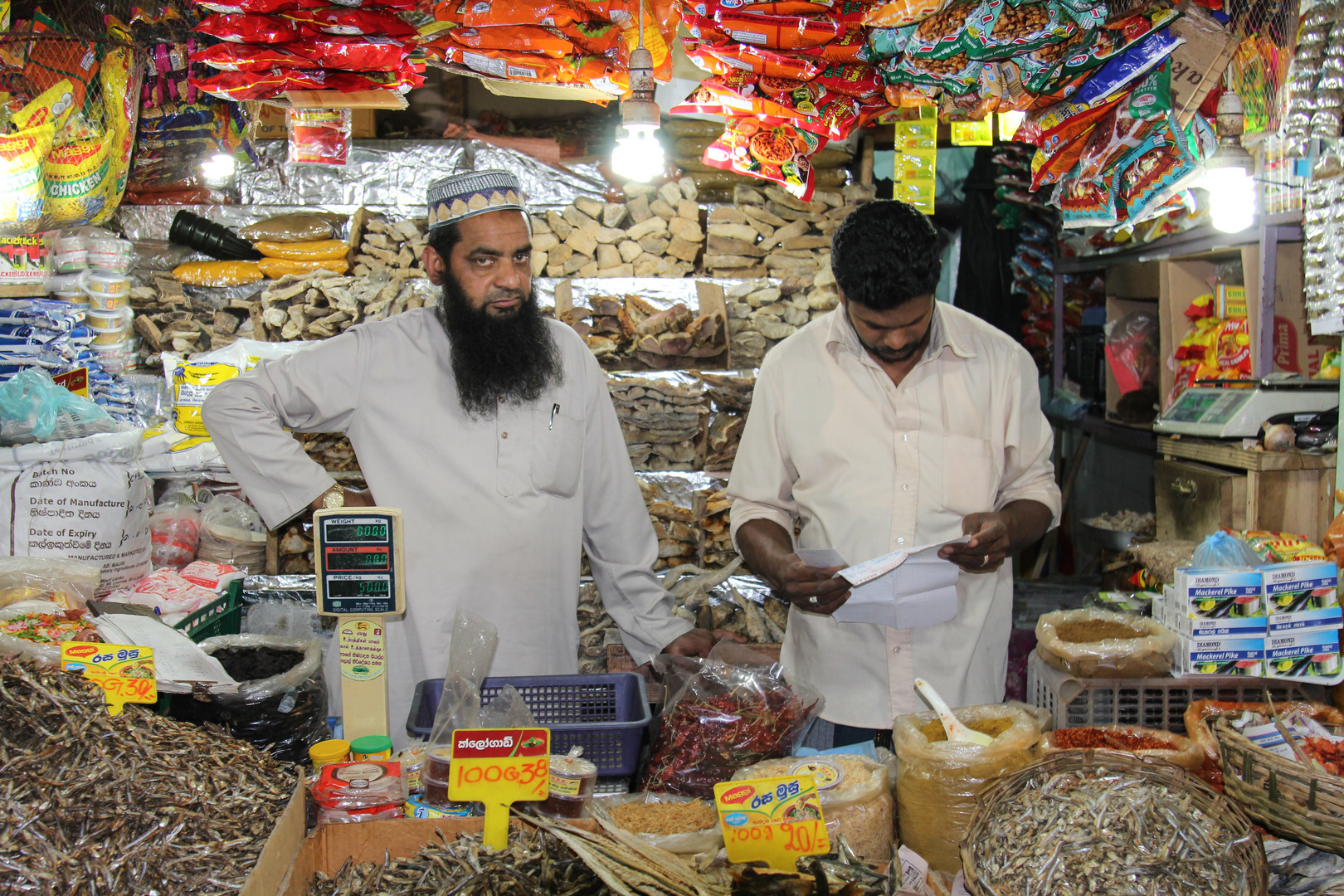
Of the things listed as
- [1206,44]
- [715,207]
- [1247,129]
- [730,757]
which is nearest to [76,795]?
[730,757]

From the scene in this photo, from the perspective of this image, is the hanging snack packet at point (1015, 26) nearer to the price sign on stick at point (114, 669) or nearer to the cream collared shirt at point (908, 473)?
the cream collared shirt at point (908, 473)

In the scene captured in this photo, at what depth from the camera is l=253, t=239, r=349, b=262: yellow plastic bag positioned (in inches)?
167

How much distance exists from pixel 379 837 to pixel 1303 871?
4.41 ft

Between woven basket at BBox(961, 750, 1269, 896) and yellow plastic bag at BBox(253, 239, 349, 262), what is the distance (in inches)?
148

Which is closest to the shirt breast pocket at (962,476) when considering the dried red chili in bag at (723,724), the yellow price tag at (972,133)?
the dried red chili in bag at (723,724)

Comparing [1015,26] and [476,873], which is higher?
[1015,26]

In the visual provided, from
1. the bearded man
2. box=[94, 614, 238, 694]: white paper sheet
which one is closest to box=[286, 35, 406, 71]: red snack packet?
the bearded man

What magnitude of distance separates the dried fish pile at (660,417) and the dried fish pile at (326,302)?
1006 mm

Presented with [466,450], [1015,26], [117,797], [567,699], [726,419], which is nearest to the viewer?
[117,797]

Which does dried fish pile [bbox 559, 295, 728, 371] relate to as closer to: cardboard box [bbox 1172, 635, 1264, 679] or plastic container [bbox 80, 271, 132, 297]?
plastic container [bbox 80, 271, 132, 297]

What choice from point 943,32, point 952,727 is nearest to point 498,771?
point 952,727

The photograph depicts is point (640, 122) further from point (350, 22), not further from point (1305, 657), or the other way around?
point (1305, 657)

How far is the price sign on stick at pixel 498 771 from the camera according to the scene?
1260 millimetres

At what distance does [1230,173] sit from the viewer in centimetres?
270
